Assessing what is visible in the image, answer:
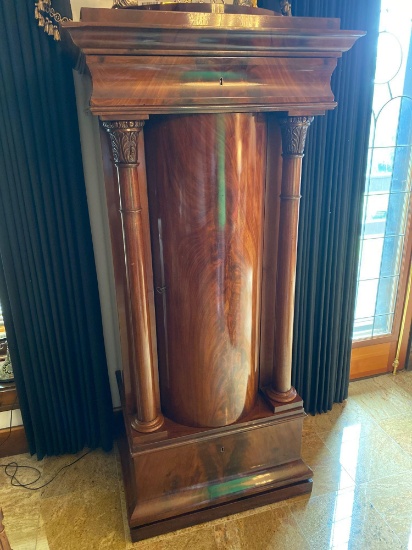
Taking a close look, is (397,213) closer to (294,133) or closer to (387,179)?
(387,179)

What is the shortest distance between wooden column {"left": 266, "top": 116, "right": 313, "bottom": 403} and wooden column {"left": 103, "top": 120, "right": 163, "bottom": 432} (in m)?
0.53

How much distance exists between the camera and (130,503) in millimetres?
1777

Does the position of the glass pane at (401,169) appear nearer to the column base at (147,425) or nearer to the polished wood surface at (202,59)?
the polished wood surface at (202,59)

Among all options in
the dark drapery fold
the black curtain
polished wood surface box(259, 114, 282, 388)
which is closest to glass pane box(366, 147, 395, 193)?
the dark drapery fold

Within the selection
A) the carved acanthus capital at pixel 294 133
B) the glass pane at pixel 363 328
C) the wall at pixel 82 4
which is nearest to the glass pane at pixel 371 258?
the glass pane at pixel 363 328

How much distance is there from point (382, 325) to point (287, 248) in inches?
54.4

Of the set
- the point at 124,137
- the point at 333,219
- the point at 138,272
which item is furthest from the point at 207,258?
the point at 333,219

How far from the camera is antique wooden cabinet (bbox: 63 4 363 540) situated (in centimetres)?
128

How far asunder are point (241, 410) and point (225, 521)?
488mm

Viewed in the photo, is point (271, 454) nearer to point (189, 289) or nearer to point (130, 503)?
point (130, 503)

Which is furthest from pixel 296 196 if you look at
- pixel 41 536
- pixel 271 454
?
pixel 41 536

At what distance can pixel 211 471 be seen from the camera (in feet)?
5.86

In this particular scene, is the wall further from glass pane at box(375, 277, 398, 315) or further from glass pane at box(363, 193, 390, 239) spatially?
glass pane at box(375, 277, 398, 315)

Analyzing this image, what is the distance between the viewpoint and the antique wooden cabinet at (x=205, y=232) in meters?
1.28
